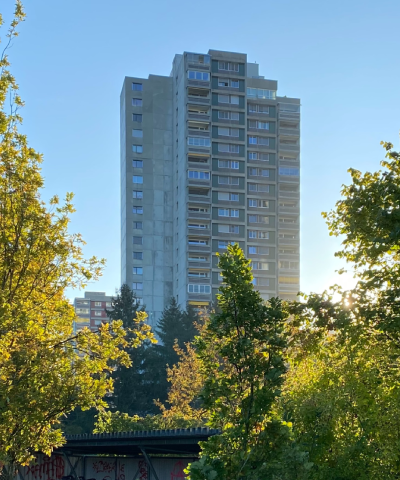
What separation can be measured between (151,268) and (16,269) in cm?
8303

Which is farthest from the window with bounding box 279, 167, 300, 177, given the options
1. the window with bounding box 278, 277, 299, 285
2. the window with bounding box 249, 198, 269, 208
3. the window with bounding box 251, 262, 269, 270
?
the window with bounding box 278, 277, 299, 285

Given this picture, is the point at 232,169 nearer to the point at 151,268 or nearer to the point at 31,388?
the point at 151,268

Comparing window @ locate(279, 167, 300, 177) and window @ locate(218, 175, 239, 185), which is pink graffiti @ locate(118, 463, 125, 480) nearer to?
window @ locate(218, 175, 239, 185)

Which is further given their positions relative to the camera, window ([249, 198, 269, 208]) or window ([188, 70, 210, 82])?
window ([249, 198, 269, 208])

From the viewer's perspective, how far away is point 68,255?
1691 centimetres

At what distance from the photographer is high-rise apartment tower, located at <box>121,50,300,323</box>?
94.8m

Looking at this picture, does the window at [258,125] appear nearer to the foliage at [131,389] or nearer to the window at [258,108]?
the window at [258,108]

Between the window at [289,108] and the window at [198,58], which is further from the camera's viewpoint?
the window at [289,108]

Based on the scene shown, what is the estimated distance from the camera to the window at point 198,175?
94.4 m

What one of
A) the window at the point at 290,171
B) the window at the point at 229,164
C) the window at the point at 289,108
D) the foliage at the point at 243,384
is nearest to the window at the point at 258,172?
the window at the point at 229,164

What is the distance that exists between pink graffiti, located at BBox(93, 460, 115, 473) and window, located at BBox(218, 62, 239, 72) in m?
75.3

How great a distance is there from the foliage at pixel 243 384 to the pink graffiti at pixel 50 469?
2589 centimetres

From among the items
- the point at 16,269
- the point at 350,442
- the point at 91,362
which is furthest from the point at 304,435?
the point at 16,269

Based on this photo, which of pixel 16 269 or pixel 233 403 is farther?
pixel 16 269
